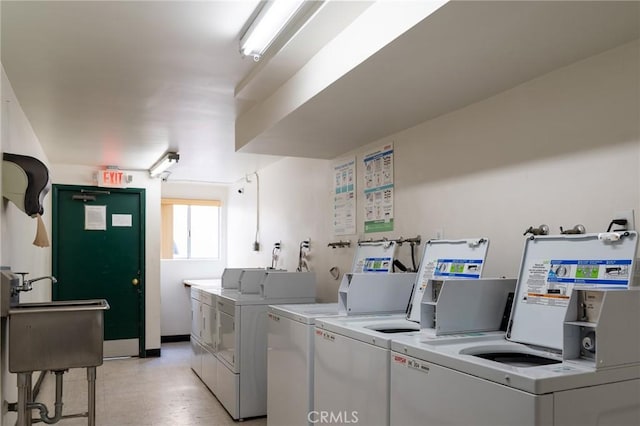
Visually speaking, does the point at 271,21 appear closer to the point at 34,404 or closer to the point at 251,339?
the point at 34,404

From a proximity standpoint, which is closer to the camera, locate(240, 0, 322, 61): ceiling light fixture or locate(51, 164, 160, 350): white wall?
locate(240, 0, 322, 61): ceiling light fixture

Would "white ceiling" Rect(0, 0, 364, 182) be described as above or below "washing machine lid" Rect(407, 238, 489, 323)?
above

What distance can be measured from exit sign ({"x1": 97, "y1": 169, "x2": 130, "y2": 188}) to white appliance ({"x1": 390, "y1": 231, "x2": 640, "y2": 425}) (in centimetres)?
532

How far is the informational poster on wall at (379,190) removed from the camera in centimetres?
346

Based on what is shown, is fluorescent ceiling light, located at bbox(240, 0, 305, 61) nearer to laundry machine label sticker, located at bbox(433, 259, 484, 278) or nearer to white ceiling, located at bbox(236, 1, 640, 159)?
white ceiling, located at bbox(236, 1, 640, 159)

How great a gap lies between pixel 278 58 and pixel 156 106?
4.40 ft

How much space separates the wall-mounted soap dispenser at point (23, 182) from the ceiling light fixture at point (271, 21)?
156 centimetres

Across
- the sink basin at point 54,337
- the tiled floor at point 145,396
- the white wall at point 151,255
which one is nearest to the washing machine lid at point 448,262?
the sink basin at point 54,337

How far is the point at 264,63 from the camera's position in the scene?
276cm

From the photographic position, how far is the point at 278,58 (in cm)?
266

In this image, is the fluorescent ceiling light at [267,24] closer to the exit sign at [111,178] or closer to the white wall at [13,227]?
the white wall at [13,227]

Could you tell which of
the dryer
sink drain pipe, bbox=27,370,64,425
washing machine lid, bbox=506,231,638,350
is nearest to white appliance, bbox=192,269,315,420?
the dryer

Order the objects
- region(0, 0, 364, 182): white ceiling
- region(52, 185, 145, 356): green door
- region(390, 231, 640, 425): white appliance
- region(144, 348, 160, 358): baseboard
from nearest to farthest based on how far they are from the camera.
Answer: region(390, 231, 640, 425): white appliance < region(0, 0, 364, 182): white ceiling < region(52, 185, 145, 356): green door < region(144, 348, 160, 358): baseboard

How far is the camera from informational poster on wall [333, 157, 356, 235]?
3.94 m
